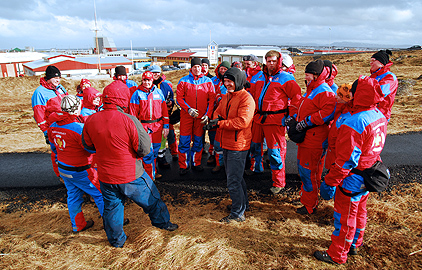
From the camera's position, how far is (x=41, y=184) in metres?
5.41

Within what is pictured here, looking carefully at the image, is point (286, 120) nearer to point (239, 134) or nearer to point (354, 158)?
point (239, 134)

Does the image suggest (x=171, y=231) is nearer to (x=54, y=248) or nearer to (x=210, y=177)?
(x=54, y=248)

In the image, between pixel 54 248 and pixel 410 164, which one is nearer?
pixel 54 248

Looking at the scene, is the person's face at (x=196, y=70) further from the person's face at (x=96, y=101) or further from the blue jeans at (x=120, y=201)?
the blue jeans at (x=120, y=201)

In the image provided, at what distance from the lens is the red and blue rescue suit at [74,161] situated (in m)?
3.50

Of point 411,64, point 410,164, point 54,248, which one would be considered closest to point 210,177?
point 54,248

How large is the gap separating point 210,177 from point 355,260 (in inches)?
120

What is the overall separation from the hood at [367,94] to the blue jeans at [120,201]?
8.82 ft

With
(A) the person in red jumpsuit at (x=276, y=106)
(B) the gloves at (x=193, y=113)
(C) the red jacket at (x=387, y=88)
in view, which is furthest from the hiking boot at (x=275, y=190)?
(C) the red jacket at (x=387, y=88)

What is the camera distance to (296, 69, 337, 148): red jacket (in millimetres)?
3650

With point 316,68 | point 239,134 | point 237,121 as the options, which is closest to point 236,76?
point 237,121

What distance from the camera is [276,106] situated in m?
4.57

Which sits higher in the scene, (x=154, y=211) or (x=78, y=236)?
(x=154, y=211)

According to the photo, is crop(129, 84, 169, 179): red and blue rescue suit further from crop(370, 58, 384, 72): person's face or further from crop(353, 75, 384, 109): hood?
crop(370, 58, 384, 72): person's face
